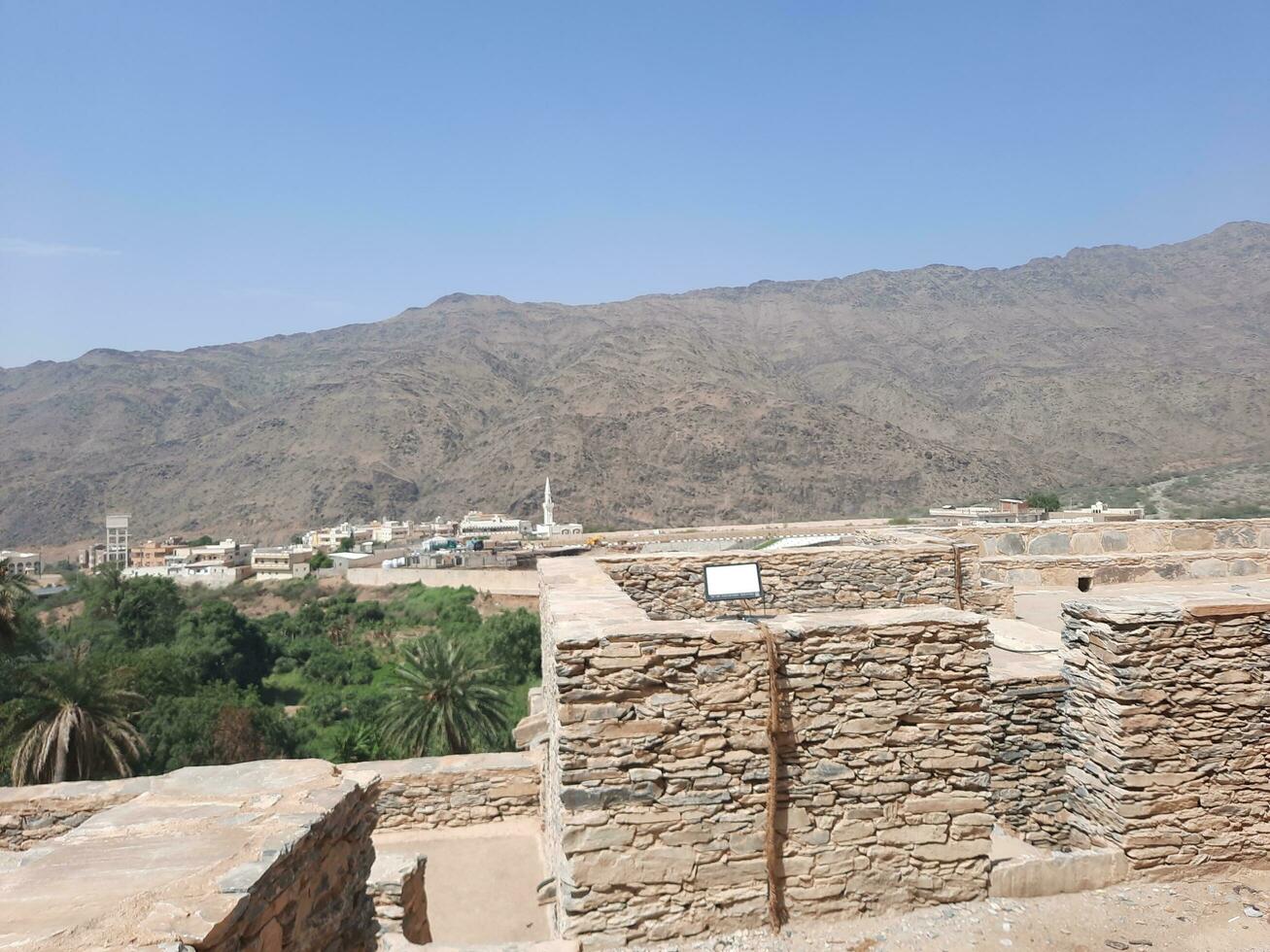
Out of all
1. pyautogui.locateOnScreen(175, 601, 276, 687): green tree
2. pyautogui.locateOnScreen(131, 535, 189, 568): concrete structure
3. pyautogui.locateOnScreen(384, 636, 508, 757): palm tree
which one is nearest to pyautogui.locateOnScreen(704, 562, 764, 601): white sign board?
pyautogui.locateOnScreen(384, 636, 508, 757): palm tree

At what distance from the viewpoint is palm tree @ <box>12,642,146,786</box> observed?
12.7 m

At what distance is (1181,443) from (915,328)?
59.7 m

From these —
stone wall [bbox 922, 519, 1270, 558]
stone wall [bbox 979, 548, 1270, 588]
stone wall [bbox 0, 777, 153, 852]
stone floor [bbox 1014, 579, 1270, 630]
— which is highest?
stone wall [bbox 922, 519, 1270, 558]

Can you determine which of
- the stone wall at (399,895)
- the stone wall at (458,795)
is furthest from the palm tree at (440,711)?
the stone wall at (399,895)

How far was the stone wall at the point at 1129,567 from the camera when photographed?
9.59 metres

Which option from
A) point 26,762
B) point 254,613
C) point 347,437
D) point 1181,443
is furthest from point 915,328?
point 26,762

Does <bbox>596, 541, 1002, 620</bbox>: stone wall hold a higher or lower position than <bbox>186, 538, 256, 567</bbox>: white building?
higher

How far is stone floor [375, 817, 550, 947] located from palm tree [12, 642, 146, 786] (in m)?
8.46

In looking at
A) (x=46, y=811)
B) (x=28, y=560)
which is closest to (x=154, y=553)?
(x=28, y=560)

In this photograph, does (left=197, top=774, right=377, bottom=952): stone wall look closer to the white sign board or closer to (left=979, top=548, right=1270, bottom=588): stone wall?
the white sign board

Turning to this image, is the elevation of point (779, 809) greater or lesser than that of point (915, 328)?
lesser

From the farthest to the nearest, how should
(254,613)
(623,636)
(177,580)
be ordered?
1. (177,580)
2. (254,613)
3. (623,636)

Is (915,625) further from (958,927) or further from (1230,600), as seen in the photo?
(1230,600)

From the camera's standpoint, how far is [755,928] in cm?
439
